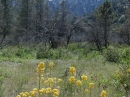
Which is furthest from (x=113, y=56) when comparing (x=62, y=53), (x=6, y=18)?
(x=6, y=18)

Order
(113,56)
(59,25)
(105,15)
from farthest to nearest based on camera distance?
(105,15) → (59,25) → (113,56)

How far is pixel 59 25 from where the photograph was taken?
32.2m

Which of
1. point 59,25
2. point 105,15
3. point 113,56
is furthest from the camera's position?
point 105,15

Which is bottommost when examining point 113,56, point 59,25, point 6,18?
point 6,18

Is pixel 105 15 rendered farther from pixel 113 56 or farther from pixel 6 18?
pixel 113 56

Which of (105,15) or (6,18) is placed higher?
(105,15)

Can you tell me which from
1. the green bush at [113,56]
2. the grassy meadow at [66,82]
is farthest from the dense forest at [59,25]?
the grassy meadow at [66,82]

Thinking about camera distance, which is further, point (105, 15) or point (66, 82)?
point (105, 15)

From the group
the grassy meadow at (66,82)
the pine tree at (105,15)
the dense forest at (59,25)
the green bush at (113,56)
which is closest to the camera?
the grassy meadow at (66,82)

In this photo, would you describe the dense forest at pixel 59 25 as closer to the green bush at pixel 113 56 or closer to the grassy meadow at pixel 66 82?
the green bush at pixel 113 56

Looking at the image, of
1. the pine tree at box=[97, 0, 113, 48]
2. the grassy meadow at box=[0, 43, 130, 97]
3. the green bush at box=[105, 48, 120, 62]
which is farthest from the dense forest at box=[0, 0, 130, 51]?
the grassy meadow at box=[0, 43, 130, 97]

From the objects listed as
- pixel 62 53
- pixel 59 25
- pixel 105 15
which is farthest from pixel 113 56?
pixel 105 15

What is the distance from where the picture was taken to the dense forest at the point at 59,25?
100 feet

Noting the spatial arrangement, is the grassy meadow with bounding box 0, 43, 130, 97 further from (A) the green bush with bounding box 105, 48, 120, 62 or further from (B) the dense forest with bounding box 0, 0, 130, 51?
(B) the dense forest with bounding box 0, 0, 130, 51
